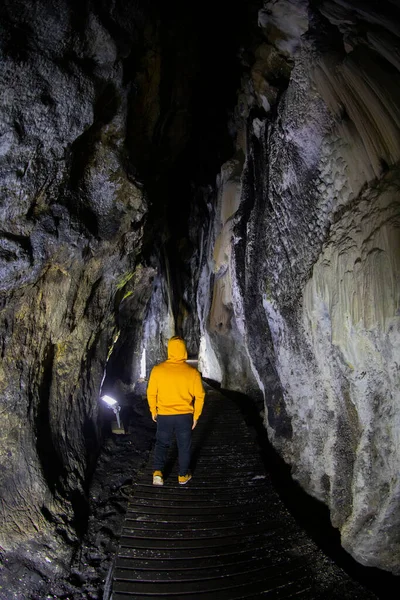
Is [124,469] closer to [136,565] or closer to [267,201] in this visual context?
[136,565]

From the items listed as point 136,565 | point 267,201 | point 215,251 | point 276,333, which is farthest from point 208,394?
point 136,565

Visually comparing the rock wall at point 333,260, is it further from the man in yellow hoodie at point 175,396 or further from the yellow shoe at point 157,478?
the yellow shoe at point 157,478

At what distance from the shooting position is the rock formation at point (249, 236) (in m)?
3.36

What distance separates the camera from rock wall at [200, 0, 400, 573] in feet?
10.4

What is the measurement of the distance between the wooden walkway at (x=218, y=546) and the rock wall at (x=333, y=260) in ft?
2.49

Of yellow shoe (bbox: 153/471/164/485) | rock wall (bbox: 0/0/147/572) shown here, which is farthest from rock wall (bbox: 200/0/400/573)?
rock wall (bbox: 0/0/147/572)

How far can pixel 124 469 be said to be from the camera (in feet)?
18.7

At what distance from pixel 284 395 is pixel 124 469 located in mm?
2855

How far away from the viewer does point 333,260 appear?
11.8 feet

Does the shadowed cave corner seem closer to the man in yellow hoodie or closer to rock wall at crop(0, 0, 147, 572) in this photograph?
the man in yellow hoodie

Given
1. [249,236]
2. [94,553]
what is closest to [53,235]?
[249,236]

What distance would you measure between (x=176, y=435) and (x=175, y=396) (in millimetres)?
528

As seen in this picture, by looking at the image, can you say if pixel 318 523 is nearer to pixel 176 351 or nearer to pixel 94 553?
pixel 94 553

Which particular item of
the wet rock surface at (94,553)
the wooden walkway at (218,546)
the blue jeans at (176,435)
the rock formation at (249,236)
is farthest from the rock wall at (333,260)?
the wet rock surface at (94,553)
